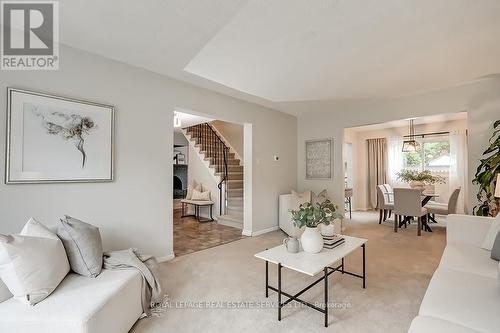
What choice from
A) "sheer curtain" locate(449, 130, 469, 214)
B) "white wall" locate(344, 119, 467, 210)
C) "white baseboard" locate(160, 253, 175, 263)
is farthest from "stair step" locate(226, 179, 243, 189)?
"sheer curtain" locate(449, 130, 469, 214)

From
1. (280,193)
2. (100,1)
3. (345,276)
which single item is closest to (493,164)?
(345,276)

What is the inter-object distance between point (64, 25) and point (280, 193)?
4351 mm

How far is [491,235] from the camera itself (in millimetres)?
2375

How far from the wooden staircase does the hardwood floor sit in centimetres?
39

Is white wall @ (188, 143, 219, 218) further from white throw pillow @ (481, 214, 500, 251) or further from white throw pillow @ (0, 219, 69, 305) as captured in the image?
white throw pillow @ (481, 214, 500, 251)

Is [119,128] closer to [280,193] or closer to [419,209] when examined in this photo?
[280,193]

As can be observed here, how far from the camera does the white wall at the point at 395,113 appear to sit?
3.72 m

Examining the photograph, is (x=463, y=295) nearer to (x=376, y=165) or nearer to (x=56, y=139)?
(x=56, y=139)

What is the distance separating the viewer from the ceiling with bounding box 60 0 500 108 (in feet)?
6.81

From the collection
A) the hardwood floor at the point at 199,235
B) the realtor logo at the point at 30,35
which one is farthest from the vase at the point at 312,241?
the realtor logo at the point at 30,35

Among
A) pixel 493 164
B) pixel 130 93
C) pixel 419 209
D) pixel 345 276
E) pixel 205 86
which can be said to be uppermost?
pixel 205 86

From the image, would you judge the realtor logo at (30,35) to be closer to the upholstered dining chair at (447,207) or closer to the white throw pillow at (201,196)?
the white throw pillow at (201,196)

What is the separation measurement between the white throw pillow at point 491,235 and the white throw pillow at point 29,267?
12.0 feet

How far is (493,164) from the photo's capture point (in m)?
3.10
